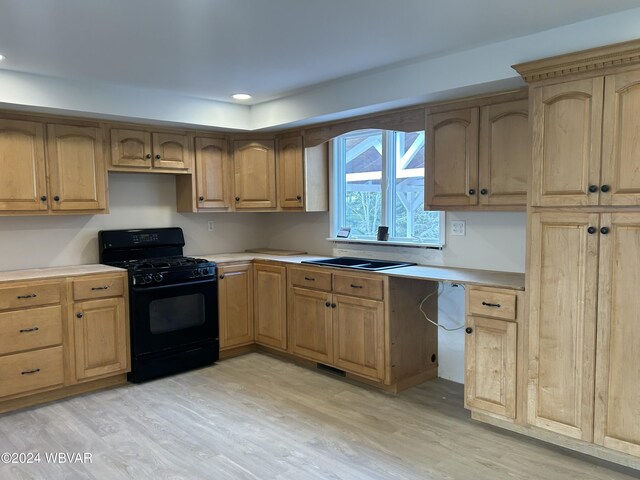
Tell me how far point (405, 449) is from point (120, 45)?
2.80 metres

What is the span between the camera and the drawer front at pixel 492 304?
2838 mm

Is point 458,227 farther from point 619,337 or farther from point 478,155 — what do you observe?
point 619,337

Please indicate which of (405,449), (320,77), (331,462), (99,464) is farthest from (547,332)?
(99,464)

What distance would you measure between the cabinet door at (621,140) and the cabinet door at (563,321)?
0.17 m

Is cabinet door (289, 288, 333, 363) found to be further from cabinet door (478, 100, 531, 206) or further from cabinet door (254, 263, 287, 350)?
cabinet door (478, 100, 531, 206)

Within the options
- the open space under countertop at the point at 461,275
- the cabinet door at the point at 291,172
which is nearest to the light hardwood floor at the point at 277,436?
the open space under countertop at the point at 461,275

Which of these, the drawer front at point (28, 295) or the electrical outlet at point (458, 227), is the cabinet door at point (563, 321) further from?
the drawer front at point (28, 295)

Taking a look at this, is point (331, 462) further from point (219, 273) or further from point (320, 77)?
point (320, 77)

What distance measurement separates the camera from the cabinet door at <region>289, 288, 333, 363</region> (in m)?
3.95

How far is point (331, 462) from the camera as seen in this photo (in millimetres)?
2648

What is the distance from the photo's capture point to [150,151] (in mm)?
4219

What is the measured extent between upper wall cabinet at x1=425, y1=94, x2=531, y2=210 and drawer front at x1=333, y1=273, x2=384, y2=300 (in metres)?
0.67

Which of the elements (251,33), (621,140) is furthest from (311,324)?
(621,140)

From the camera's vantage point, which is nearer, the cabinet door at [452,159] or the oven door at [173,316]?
the cabinet door at [452,159]
